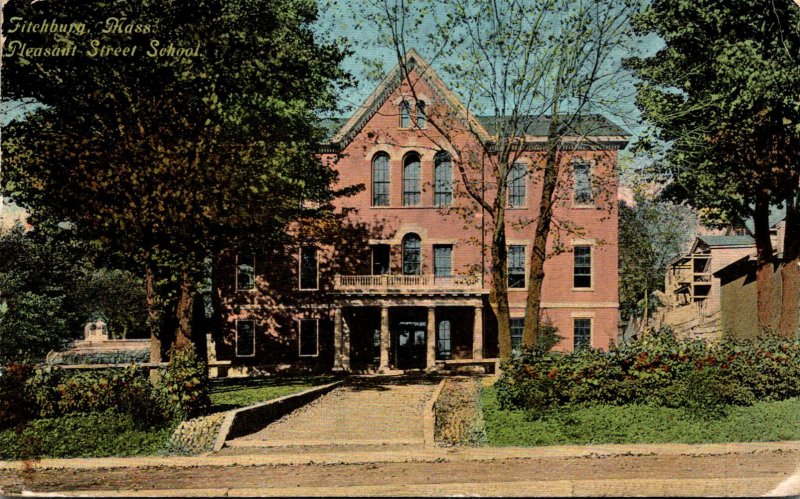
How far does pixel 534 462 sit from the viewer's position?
9.63 m

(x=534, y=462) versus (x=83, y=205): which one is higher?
(x=83, y=205)

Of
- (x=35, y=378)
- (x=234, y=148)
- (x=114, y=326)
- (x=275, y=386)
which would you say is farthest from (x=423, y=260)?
(x=35, y=378)

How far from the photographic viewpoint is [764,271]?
15875 millimetres

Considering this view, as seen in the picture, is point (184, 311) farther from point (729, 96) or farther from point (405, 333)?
point (405, 333)

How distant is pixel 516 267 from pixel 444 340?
423 centimetres

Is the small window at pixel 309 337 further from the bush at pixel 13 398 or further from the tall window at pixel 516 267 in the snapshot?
the bush at pixel 13 398

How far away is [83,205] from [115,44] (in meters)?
2.67

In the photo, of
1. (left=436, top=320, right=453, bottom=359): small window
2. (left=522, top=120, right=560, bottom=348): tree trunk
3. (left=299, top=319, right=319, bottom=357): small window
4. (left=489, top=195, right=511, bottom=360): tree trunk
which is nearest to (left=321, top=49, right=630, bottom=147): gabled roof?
Result: (left=522, top=120, right=560, bottom=348): tree trunk

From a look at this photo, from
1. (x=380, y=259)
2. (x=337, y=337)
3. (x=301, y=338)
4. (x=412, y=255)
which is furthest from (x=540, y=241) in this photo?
(x=301, y=338)

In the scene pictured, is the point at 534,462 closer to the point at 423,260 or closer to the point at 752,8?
the point at 752,8

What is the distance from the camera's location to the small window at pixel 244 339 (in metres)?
22.2

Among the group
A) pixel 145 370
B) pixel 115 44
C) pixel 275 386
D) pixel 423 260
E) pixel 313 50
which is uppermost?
pixel 313 50

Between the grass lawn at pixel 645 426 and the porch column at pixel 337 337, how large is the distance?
44.9 ft

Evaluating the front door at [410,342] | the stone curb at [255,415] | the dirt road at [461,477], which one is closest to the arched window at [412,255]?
the front door at [410,342]
